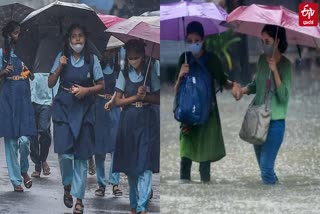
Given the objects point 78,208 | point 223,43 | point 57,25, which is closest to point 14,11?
point 57,25

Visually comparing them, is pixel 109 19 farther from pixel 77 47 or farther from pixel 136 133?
pixel 136 133

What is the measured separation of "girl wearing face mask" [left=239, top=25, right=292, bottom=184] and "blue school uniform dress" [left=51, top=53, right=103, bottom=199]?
2.86 feet

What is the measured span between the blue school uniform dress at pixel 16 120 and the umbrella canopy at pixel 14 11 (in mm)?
243

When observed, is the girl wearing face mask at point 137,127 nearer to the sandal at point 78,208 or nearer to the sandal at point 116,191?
the sandal at point 116,191

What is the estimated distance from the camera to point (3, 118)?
5496mm

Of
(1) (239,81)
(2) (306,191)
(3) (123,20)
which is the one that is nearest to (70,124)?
(3) (123,20)

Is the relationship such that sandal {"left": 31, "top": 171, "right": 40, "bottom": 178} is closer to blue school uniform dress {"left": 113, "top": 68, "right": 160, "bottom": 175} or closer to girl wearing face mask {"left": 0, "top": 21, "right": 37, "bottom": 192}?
girl wearing face mask {"left": 0, "top": 21, "right": 37, "bottom": 192}

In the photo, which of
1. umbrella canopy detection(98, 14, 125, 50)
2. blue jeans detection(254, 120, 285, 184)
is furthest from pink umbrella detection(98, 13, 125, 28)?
blue jeans detection(254, 120, 285, 184)

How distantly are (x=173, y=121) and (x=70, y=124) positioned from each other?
3.00 feet

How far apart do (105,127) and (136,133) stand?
154 millimetres

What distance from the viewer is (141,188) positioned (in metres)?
5.42

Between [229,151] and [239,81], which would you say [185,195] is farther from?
[239,81]

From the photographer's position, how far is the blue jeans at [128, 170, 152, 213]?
17.7 feet

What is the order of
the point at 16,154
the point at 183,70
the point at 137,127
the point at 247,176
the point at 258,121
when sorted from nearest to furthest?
the point at 137,127 < the point at 16,154 < the point at 183,70 < the point at 258,121 < the point at 247,176
